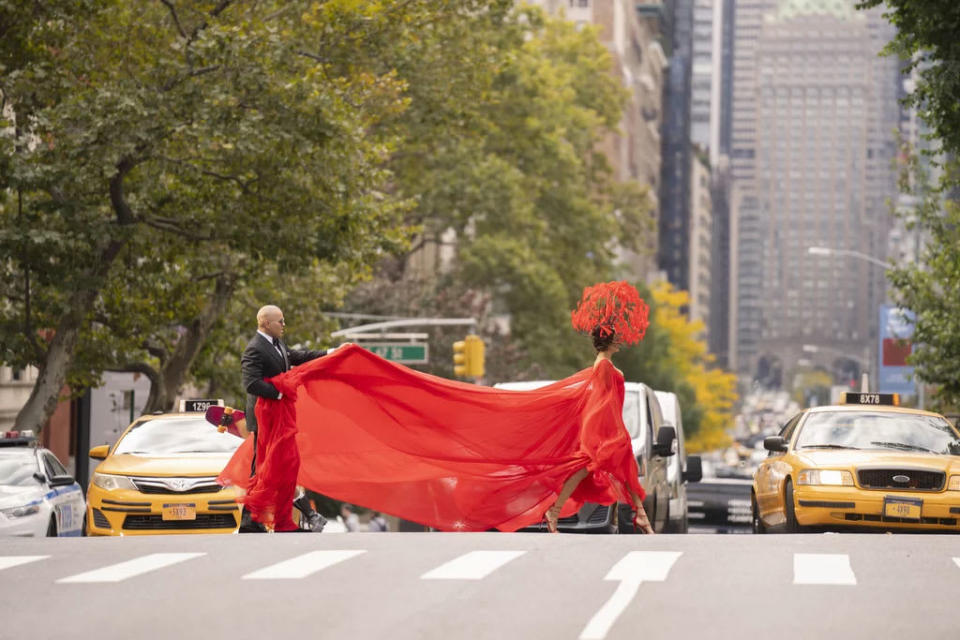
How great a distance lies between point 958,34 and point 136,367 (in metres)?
17.8

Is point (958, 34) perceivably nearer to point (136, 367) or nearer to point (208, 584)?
point (208, 584)

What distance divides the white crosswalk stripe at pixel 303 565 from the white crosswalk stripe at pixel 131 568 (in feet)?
2.26

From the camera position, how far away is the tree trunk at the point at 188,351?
30625mm

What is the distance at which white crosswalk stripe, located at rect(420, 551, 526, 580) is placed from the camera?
10.0m

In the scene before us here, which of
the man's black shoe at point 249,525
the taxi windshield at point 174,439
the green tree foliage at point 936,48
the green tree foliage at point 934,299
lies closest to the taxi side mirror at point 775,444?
the green tree foliage at point 936,48

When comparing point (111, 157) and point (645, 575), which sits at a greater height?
point (111, 157)

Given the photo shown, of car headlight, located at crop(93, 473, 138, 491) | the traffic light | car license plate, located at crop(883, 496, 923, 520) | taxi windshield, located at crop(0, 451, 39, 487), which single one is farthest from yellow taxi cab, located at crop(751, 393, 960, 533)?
the traffic light

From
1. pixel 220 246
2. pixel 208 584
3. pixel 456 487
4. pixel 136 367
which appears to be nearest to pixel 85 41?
pixel 220 246

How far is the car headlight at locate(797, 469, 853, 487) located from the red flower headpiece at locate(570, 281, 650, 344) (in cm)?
257

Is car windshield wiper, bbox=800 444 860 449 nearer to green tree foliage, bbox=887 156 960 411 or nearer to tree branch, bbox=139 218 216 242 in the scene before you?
tree branch, bbox=139 218 216 242

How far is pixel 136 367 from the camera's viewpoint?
104 ft

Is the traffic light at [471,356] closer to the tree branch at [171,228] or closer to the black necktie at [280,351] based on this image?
the tree branch at [171,228]

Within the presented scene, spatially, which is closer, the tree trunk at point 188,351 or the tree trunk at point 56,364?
the tree trunk at point 56,364

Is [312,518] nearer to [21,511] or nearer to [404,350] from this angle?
[21,511]
